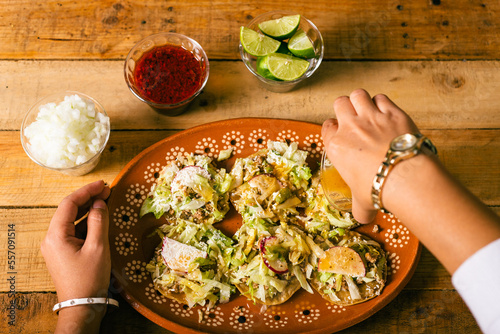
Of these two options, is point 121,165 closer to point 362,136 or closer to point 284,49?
point 284,49

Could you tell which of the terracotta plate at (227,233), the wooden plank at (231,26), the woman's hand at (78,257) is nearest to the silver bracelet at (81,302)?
the woman's hand at (78,257)

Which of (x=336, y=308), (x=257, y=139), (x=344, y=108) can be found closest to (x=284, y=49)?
(x=257, y=139)

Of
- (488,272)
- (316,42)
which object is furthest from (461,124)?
(488,272)

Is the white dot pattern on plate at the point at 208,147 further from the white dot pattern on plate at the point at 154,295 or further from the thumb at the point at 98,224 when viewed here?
the white dot pattern on plate at the point at 154,295

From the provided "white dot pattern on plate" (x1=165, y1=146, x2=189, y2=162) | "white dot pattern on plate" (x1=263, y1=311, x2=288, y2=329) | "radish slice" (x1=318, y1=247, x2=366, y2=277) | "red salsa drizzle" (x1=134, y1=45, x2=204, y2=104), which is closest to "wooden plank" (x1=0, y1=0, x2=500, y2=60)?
"red salsa drizzle" (x1=134, y1=45, x2=204, y2=104)

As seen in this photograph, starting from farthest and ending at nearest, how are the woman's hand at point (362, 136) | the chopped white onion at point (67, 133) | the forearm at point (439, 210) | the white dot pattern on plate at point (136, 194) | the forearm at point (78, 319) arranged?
the white dot pattern on plate at point (136, 194), the chopped white onion at point (67, 133), the forearm at point (78, 319), the woman's hand at point (362, 136), the forearm at point (439, 210)

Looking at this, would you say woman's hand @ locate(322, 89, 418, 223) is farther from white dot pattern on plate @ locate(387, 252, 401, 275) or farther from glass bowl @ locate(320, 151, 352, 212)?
white dot pattern on plate @ locate(387, 252, 401, 275)

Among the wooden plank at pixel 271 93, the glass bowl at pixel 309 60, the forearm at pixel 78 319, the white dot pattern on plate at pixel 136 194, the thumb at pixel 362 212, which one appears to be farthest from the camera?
the wooden plank at pixel 271 93
